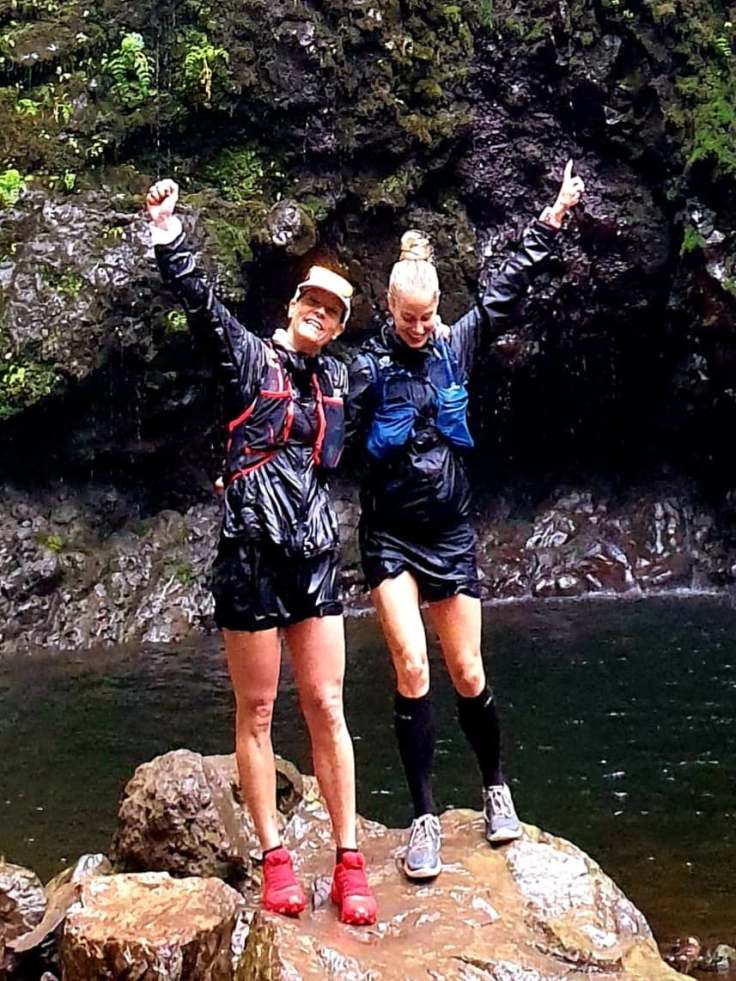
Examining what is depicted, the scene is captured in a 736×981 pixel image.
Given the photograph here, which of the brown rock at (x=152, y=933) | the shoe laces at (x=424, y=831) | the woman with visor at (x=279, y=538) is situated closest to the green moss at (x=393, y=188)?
the woman with visor at (x=279, y=538)

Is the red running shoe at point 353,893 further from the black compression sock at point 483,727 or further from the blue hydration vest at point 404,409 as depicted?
the blue hydration vest at point 404,409

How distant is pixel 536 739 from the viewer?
998 cm

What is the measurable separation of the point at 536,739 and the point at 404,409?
593 centimetres

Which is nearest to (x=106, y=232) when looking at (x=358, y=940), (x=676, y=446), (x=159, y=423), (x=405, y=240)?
(x=159, y=423)

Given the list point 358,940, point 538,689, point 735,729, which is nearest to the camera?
point 358,940

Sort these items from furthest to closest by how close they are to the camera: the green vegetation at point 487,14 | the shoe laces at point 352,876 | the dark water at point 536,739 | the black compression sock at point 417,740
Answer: the green vegetation at point 487,14 < the dark water at point 536,739 < the black compression sock at point 417,740 < the shoe laces at point 352,876

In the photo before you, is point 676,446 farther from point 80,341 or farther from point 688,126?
point 80,341

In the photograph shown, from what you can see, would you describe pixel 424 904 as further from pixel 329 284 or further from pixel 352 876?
pixel 329 284

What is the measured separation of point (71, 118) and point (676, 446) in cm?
1056

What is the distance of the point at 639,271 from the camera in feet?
58.6

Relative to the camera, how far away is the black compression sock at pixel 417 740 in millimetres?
4848

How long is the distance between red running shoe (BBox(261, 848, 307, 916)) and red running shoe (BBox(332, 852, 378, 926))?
0.15 m

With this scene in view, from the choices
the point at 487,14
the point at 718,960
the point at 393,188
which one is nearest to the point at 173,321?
the point at 393,188

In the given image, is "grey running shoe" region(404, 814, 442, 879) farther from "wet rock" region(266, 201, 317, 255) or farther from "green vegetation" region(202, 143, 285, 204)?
"green vegetation" region(202, 143, 285, 204)
